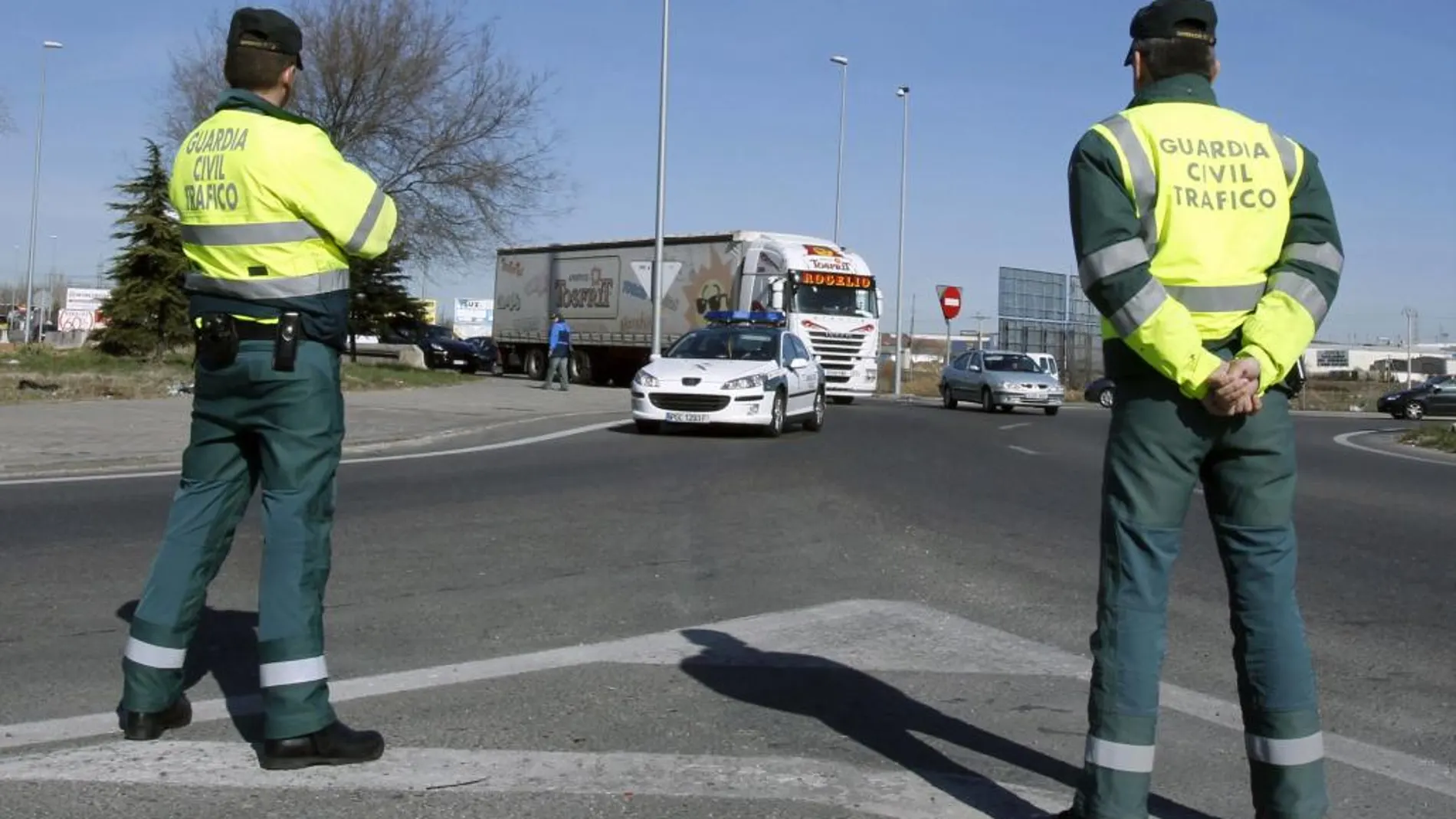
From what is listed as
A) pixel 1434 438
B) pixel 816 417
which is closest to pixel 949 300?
pixel 1434 438

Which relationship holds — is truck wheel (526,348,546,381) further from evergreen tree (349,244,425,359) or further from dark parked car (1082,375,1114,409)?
dark parked car (1082,375,1114,409)

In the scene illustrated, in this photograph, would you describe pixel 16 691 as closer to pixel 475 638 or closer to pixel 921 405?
pixel 475 638

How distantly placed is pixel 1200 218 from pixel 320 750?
2.59 meters

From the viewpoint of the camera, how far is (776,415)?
1978 cm

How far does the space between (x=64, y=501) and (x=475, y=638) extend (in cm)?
531

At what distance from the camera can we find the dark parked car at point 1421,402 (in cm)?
4809

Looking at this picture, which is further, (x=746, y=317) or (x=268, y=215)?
(x=746, y=317)

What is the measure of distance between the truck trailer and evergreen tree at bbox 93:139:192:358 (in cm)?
1011

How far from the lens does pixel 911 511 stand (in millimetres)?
11016

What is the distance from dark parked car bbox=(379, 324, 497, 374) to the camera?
5269 cm

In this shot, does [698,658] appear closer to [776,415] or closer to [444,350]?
[776,415]

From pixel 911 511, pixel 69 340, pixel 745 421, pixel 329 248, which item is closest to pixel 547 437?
pixel 745 421

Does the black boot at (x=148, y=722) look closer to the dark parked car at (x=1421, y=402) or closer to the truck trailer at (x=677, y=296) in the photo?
the truck trailer at (x=677, y=296)

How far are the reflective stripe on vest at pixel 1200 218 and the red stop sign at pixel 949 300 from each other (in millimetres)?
43850
